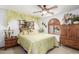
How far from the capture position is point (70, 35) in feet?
6.21

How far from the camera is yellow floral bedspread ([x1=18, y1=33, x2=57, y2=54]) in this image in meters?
1.76

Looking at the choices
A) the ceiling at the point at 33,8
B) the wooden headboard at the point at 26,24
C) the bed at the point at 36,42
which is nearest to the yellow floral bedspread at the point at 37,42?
the bed at the point at 36,42

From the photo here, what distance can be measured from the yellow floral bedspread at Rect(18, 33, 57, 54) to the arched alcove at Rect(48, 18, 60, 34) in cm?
10

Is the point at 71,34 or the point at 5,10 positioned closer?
the point at 5,10

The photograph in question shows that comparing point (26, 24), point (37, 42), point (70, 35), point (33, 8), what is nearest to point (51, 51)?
point (37, 42)

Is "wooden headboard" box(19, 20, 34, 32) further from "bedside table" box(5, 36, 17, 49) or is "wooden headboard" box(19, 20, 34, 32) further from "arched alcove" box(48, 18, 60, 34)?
"arched alcove" box(48, 18, 60, 34)

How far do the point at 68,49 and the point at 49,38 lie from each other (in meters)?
0.38

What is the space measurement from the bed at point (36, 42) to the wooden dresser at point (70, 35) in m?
0.17

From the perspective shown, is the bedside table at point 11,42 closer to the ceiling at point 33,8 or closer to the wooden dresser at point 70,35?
the ceiling at point 33,8

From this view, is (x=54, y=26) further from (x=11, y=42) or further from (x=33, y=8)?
(x=11, y=42)
